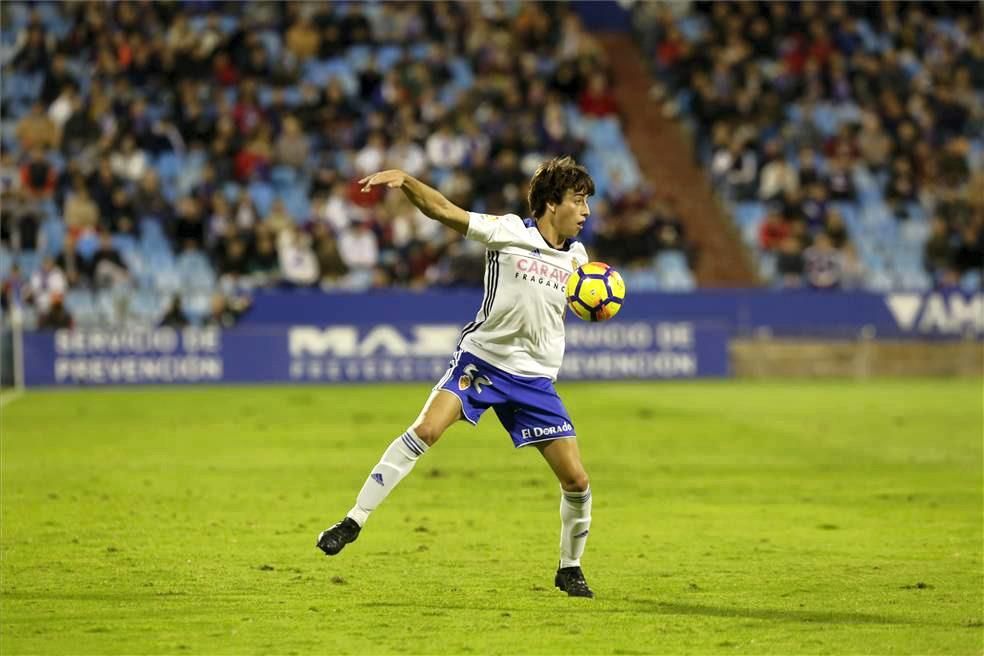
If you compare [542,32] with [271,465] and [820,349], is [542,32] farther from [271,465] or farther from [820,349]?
[271,465]

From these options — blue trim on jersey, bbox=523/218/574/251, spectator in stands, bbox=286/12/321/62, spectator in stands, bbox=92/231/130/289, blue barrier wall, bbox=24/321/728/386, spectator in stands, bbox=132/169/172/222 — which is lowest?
blue barrier wall, bbox=24/321/728/386

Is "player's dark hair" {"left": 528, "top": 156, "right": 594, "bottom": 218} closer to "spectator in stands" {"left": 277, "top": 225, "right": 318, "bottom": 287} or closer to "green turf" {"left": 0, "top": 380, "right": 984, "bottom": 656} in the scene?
"green turf" {"left": 0, "top": 380, "right": 984, "bottom": 656}

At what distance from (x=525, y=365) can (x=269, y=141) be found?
19885 millimetres

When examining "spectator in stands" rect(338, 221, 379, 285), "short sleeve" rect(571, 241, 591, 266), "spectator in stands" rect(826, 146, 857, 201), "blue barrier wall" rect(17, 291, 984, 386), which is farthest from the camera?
"spectator in stands" rect(826, 146, 857, 201)

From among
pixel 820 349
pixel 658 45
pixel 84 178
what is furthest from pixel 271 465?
pixel 658 45

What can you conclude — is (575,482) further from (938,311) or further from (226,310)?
(938,311)

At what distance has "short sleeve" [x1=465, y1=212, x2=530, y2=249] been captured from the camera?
811 centimetres

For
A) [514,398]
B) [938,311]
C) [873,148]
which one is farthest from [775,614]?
[873,148]

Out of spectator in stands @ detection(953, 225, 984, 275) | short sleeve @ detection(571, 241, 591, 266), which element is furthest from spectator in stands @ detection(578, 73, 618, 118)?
short sleeve @ detection(571, 241, 591, 266)

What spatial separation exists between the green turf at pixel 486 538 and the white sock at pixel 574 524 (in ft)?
0.89

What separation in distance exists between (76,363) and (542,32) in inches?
487

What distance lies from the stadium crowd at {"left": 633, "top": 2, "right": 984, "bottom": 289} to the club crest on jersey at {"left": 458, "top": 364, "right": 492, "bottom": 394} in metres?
19.9

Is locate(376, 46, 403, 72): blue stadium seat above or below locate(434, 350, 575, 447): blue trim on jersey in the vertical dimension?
above

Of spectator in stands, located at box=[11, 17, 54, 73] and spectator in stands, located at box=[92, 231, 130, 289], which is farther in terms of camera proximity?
spectator in stands, located at box=[11, 17, 54, 73]
